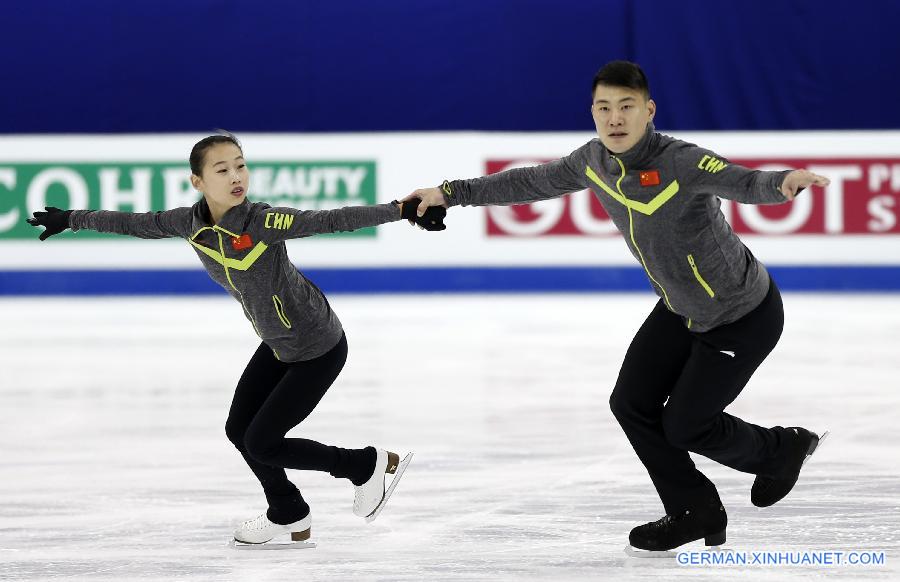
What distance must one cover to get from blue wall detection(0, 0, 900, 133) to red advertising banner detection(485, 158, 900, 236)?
128 cm

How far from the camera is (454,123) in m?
10.8

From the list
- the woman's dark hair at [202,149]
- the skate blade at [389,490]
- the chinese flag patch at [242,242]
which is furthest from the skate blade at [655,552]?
the woman's dark hair at [202,149]

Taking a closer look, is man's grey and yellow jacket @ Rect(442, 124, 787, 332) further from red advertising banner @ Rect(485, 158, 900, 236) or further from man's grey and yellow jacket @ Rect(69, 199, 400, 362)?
red advertising banner @ Rect(485, 158, 900, 236)

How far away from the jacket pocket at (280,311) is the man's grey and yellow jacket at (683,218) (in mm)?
798

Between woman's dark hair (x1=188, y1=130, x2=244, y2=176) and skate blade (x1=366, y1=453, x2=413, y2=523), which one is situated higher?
woman's dark hair (x1=188, y1=130, x2=244, y2=176)

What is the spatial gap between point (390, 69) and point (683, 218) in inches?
309

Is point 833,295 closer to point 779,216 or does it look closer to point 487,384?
point 779,216

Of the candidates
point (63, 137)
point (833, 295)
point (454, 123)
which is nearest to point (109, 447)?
point (63, 137)

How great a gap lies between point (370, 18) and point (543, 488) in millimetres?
7278

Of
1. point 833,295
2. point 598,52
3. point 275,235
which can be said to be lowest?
point 833,295

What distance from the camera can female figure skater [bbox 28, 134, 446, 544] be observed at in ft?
11.0

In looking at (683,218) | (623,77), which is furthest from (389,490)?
(623,77)

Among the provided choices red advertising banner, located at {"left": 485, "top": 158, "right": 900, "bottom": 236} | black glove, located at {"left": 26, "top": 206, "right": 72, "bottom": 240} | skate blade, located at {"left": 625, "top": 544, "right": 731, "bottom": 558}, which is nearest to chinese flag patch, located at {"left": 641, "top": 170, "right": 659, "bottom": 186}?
skate blade, located at {"left": 625, "top": 544, "right": 731, "bottom": 558}

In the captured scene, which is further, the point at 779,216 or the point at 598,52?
the point at 598,52
